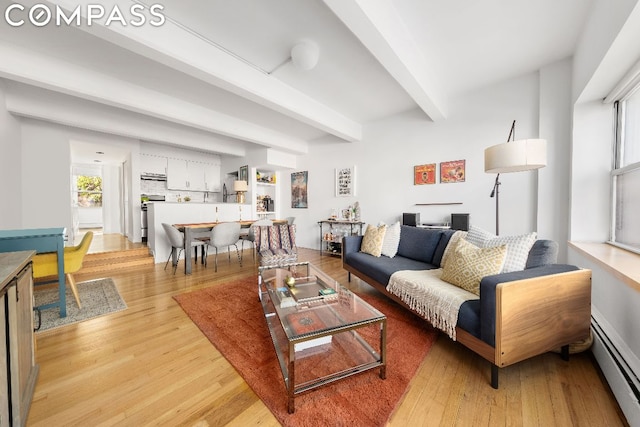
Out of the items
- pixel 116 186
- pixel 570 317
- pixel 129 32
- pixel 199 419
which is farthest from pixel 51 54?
pixel 116 186

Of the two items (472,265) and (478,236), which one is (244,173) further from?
(472,265)

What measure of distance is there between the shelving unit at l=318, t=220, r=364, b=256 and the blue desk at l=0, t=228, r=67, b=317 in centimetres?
398

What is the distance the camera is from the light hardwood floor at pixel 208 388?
124 centimetres

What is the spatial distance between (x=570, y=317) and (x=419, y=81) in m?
2.52

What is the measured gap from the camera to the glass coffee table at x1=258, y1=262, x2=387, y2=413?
54.0 inches

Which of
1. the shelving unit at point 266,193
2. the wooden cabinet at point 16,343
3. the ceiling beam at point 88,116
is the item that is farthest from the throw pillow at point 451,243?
the ceiling beam at point 88,116

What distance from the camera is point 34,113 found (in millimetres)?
3525

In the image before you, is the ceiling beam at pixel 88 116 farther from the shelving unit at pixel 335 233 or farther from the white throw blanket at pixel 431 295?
the white throw blanket at pixel 431 295

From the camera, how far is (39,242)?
7.19 feet

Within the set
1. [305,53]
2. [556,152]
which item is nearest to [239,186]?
[305,53]

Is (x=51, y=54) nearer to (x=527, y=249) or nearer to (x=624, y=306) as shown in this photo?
(x=527, y=249)

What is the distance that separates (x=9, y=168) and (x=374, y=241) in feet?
17.9

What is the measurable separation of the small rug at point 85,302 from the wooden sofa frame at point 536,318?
10.8 ft

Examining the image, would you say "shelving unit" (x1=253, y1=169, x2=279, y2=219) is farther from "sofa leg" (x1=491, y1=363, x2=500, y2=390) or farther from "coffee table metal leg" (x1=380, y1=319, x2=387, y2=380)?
"sofa leg" (x1=491, y1=363, x2=500, y2=390)
